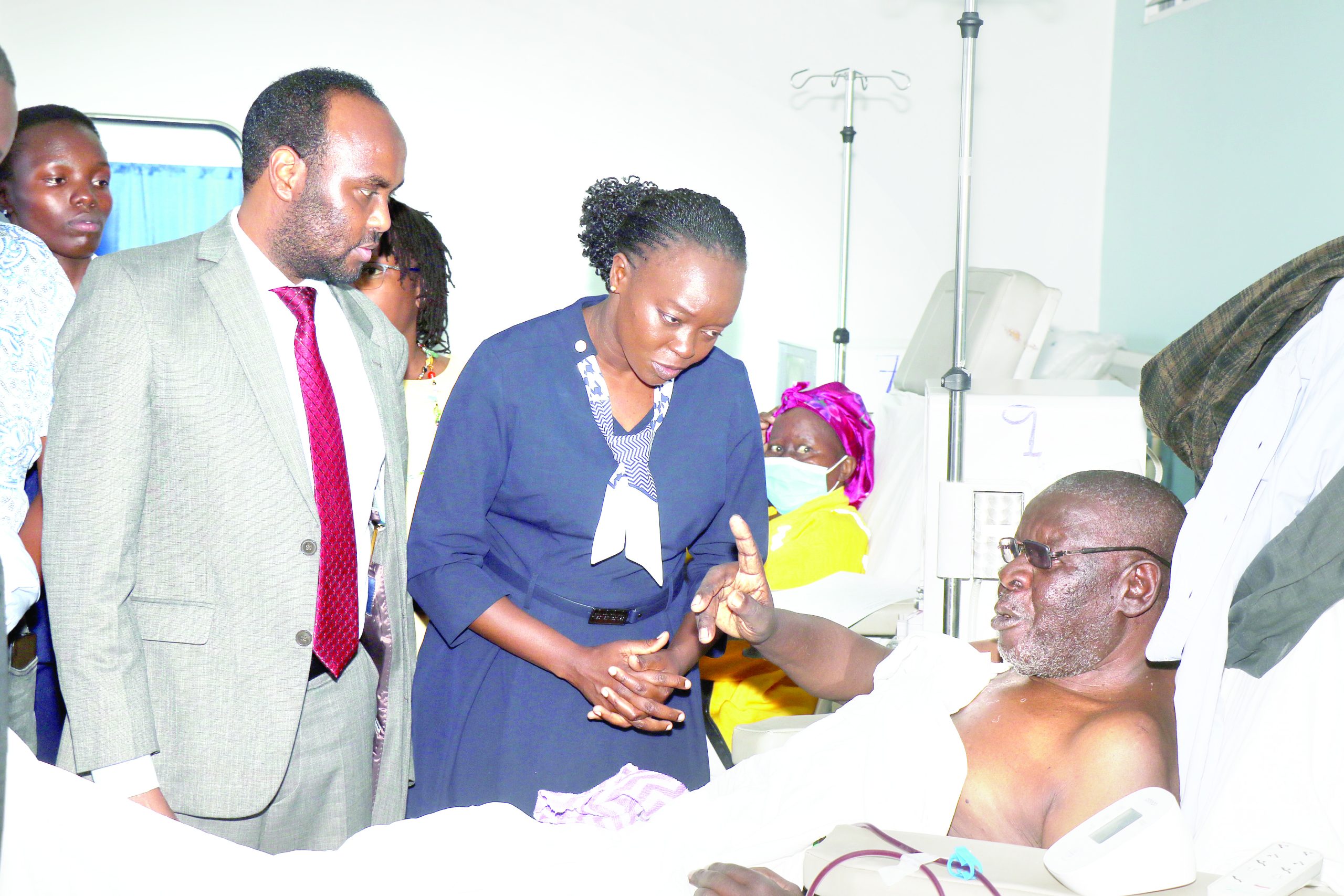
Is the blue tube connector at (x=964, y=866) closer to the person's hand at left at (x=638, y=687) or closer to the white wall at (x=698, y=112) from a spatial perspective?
the person's hand at left at (x=638, y=687)

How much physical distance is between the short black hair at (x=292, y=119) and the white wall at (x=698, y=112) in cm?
367

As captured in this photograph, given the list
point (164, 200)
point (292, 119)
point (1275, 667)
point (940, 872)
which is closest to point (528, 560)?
point (292, 119)

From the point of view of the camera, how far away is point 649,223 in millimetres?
1774

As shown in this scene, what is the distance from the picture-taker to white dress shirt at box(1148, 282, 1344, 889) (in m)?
1.42

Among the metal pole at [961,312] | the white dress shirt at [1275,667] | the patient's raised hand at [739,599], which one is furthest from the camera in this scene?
the metal pole at [961,312]

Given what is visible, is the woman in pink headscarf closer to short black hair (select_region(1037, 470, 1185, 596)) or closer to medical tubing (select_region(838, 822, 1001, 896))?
short black hair (select_region(1037, 470, 1185, 596))

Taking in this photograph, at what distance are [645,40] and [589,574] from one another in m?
4.06

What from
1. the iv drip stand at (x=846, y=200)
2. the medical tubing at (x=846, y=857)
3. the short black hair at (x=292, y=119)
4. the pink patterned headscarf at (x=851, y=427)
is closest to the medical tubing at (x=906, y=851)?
the medical tubing at (x=846, y=857)

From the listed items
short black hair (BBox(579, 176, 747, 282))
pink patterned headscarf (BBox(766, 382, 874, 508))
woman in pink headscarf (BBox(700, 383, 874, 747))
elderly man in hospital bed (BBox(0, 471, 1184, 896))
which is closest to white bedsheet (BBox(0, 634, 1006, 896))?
elderly man in hospital bed (BBox(0, 471, 1184, 896))

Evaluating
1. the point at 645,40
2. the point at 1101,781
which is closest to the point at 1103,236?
the point at 645,40

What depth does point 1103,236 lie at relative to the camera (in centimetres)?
559

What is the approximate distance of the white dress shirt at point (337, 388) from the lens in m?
1.50

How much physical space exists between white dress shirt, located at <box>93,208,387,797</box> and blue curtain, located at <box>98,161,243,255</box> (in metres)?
3.40

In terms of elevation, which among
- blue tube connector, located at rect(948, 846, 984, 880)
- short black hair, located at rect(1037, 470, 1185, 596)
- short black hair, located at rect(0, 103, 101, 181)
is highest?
short black hair, located at rect(0, 103, 101, 181)
